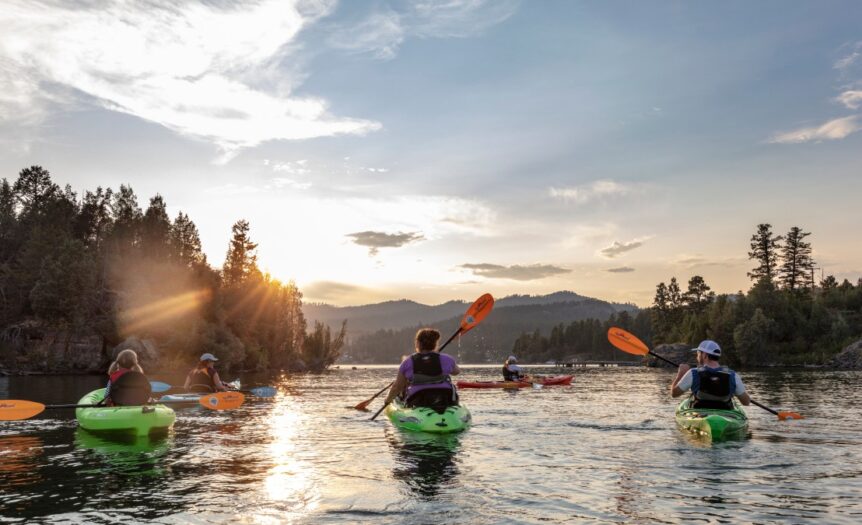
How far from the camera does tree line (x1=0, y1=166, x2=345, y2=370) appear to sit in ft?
241

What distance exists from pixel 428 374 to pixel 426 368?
6.8 inches

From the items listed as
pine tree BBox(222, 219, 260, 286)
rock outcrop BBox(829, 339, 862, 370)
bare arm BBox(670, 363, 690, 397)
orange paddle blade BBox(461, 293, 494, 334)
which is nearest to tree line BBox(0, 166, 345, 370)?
pine tree BBox(222, 219, 260, 286)

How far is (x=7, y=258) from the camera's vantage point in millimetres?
90500

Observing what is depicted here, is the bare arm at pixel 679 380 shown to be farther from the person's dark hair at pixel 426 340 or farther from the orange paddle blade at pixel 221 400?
the orange paddle blade at pixel 221 400

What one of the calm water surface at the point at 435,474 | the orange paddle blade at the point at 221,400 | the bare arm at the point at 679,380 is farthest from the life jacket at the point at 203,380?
the bare arm at the point at 679,380

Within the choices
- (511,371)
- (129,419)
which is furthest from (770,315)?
(129,419)

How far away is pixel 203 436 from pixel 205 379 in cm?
742

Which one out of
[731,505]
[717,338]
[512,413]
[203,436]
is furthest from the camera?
[717,338]

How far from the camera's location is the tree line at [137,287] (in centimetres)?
7350

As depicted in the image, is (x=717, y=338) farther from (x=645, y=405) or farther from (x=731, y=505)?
(x=731, y=505)

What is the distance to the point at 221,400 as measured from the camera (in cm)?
2022

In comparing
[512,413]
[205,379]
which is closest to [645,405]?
[512,413]

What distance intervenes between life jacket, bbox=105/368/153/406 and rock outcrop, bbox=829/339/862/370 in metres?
107

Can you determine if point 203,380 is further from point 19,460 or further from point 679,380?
point 679,380
